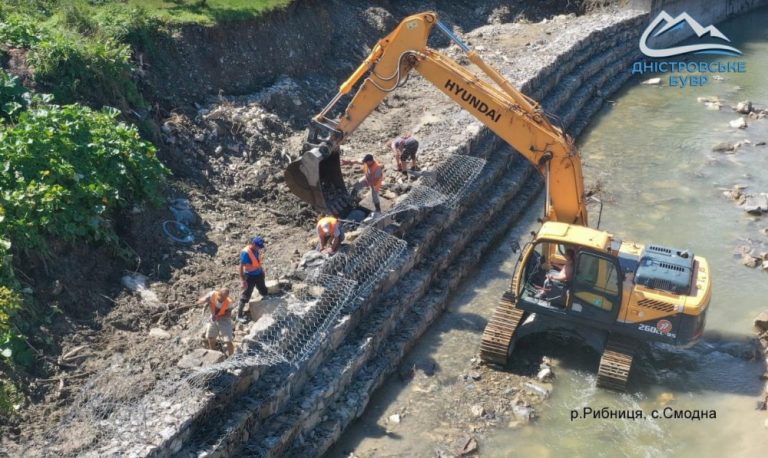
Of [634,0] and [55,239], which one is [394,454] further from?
[634,0]

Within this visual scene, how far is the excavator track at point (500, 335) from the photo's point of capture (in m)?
11.0

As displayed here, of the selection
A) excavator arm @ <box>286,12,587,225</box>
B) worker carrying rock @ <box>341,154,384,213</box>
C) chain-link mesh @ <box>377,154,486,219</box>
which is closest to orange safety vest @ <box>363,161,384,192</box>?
worker carrying rock @ <box>341,154,384,213</box>

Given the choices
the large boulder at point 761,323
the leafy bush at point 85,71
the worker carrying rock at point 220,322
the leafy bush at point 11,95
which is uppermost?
the leafy bush at point 85,71

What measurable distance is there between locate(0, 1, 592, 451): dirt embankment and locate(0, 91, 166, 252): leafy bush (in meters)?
0.35

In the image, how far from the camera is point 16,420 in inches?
330

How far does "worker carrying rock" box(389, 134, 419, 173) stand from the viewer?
14.3 meters

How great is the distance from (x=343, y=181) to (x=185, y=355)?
506cm

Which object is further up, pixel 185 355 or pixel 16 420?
pixel 185 355

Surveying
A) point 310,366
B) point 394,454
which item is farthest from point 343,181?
point 394,454

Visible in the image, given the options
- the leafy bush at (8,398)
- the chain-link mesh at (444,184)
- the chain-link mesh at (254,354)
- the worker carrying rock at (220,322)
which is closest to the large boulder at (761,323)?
→ the chain-link mesh at (444,184)

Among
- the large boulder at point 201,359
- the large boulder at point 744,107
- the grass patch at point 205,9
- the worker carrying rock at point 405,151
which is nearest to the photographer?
the large boulder at point 201,359

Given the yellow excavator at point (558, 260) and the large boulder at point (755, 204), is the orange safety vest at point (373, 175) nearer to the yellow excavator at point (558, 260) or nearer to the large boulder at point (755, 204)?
the yellow excavator at point (558, 260)

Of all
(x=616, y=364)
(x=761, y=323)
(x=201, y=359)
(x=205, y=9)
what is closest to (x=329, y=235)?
(x=201, y=359)

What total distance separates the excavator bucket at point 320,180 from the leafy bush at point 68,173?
205 cm
